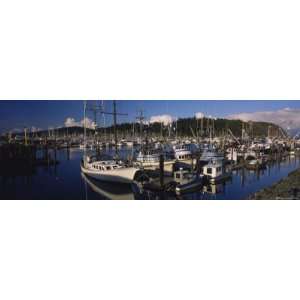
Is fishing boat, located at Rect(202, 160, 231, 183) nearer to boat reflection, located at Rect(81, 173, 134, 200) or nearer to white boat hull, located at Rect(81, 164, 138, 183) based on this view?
white boat hull, located at Rect(81, 164, 138, 183)

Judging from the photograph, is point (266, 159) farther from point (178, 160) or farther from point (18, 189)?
point (18, 189)

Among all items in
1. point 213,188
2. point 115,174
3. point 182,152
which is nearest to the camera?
→ point 213,188

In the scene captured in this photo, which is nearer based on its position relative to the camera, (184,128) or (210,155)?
(184,128)

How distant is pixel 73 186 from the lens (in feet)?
16.8

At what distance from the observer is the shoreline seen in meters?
4.88

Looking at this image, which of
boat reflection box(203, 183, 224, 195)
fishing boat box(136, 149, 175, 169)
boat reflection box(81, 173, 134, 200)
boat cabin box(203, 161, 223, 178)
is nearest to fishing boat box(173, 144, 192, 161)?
fishing boat box(136, 149, 175, 169)

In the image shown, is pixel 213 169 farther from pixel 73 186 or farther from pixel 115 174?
pixel 73 186

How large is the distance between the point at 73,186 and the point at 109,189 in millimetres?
730

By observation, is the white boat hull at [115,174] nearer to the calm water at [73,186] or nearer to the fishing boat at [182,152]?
the calm water at [73,186]

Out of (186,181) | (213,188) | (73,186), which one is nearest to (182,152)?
(186,181)

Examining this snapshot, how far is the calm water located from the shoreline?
215 mm

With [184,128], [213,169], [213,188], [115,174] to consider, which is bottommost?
[213,188]

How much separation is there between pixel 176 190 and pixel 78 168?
2.19 m

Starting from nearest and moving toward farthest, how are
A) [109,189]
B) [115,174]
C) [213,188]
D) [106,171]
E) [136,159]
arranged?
[109,189] → [213,188] → [115,174] → [106,171] → [136,159]
